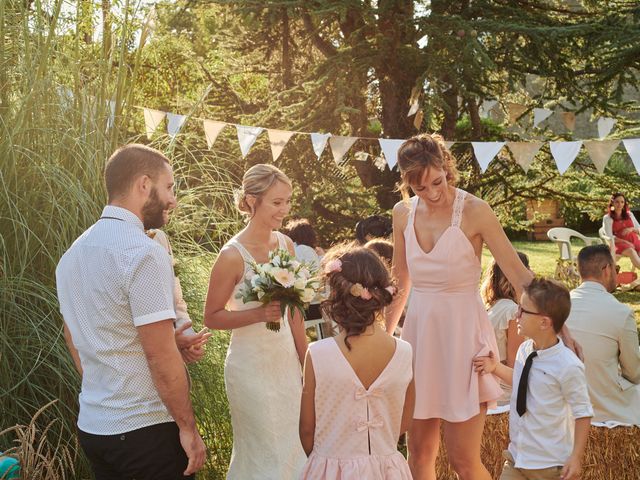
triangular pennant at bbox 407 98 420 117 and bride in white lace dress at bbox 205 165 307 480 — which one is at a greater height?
triangular pennant at bbox 407 98 420 117

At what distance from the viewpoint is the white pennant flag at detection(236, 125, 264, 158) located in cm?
898

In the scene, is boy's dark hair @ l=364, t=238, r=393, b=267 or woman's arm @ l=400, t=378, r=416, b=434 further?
boy's dark hair @ l=364, t=238, r=393, b=267

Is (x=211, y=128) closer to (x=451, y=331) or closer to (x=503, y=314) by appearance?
(x=503, y=314)

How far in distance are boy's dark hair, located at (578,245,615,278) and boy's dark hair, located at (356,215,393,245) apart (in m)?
1.51

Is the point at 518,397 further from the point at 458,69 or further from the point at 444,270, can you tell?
the point at 458,69

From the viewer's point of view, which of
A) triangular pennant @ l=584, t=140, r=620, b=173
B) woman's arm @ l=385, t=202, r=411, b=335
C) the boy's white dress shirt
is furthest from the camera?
triangular pennant @ l=584, t=140, r=620, b=173

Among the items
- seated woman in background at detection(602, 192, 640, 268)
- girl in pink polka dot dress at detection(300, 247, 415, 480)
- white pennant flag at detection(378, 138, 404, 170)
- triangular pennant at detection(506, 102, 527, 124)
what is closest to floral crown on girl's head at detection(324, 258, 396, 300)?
girl in pink polka dot dress at detection(300, 247, 415, 480)

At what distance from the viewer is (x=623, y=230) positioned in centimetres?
1387

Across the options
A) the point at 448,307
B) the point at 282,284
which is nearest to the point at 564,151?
the point at 448,307

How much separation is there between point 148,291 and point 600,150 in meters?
6.54

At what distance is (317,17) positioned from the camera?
10.4 metres

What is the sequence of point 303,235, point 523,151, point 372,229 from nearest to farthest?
1. point 372,229
2. point 303,235
3. point 523,151

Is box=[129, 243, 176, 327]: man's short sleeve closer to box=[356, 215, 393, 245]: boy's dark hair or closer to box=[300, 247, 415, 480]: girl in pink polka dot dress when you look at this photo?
box=[300, 247, 415, 480]: girl in pink polka dot dress

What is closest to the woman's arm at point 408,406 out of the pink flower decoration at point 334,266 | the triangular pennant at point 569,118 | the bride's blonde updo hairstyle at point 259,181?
the pink flower decoration at point 334,266
